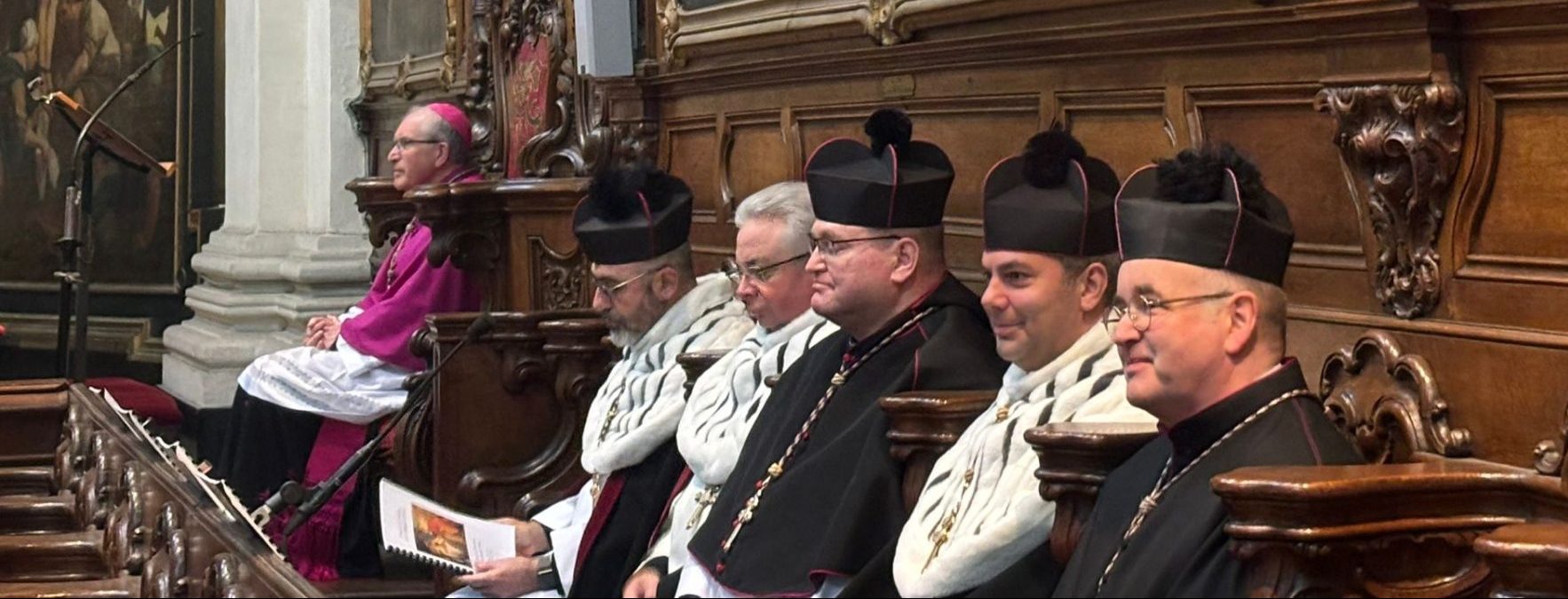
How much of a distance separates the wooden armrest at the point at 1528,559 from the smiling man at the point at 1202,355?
0.26 m

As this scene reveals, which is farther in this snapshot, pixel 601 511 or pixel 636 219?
pixel 636 219

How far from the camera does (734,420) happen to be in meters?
4.96

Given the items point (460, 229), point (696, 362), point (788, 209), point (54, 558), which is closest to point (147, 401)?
point (460, 229)

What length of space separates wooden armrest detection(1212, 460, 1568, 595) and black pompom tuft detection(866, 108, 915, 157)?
4.88ft

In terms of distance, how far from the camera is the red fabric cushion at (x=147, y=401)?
34.3ft

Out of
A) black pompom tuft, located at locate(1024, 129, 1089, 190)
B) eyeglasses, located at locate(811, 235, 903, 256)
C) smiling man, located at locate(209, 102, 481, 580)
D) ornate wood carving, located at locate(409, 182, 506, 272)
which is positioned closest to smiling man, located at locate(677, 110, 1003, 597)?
eyeglasses, located at locate(811, 235, 903, 256)

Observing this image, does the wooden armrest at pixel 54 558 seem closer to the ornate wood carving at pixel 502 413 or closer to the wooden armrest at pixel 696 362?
the wooden armrest at pixel 696 362

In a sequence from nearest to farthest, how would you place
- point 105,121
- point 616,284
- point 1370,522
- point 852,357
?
point 1370,522
point 852,357
point 616,284
point 105,121

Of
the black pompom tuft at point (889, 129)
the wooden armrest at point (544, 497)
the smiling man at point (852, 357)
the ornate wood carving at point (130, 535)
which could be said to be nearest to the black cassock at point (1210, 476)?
the smiling man at point (852, 357)

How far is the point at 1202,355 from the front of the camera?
10.6 feet

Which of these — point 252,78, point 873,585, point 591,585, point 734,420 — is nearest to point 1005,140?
point 734,420

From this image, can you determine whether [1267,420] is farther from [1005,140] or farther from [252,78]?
[252,78]

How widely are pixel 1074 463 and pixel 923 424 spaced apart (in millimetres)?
583

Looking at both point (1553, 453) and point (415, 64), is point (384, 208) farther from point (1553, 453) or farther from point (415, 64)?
point (1553, 453)
